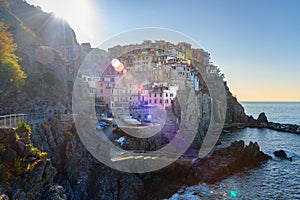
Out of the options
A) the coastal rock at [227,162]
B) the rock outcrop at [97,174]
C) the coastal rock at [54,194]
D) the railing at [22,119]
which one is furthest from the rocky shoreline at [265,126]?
the coastal rock at [54,194]

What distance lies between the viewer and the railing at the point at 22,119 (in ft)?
58.9

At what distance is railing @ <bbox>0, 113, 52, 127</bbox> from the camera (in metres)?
17.9

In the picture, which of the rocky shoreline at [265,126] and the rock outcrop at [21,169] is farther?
the rocky shoreline at [265,126]

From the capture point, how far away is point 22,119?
20.6m

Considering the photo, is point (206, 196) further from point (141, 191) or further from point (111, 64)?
point (111, 64)

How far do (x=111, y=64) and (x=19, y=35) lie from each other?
2144 inches

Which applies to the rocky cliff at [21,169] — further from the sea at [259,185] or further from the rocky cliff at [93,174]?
the sea at [259,185]

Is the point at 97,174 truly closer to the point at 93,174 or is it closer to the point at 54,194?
the point at 93,174

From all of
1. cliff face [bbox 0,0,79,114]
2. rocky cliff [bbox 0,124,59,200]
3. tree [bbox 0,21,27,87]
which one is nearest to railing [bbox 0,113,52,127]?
rocky cliff [bbox 0,124,59,200]

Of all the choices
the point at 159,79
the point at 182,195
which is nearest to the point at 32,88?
the point at 182,195

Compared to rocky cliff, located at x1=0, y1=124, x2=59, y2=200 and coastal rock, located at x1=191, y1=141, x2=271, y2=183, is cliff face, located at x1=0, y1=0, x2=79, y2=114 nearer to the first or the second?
rocky cliff, located at x1=0, y1=124, x2=59, y2=200

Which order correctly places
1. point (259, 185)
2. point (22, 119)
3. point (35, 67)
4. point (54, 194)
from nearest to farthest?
point (54, 194) → point (22, 119) → point (259, 185) → point (35, 67)

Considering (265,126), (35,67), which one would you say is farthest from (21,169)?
(265,126)

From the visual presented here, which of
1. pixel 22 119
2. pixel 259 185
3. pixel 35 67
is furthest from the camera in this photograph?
pixel 35 67
